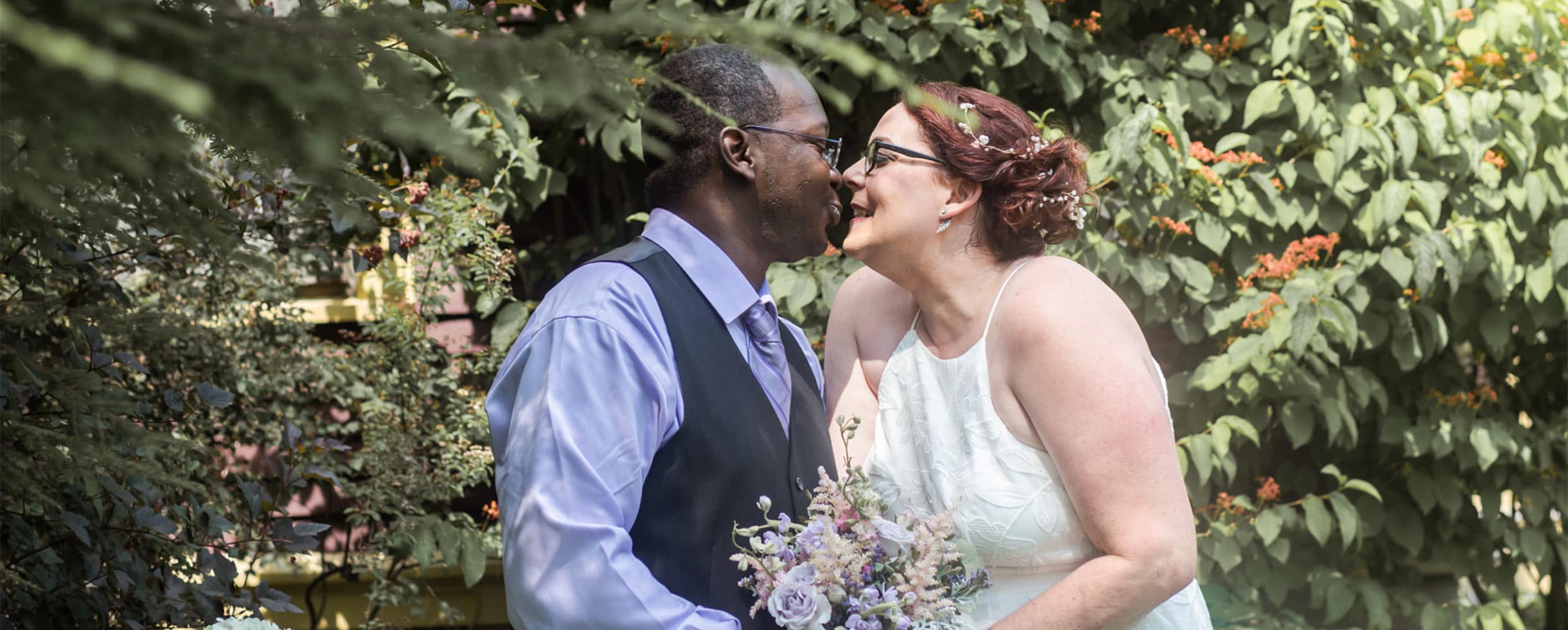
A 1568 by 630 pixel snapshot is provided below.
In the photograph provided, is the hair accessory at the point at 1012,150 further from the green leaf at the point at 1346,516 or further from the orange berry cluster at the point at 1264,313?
the green leaf at the point at 1346,516

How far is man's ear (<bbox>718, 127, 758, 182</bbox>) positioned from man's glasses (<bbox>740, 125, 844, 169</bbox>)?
24 mm

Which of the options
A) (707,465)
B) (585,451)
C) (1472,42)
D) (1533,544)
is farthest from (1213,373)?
(585,451)

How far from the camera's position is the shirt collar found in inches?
76.9

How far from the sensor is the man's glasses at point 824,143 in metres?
2.05

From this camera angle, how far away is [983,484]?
199cm

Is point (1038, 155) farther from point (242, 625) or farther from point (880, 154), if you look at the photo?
point (242, 625)

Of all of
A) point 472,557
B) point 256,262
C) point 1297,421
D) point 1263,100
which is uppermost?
point 256,262

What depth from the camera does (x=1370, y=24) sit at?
3.73 m

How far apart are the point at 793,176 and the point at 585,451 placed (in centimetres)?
66

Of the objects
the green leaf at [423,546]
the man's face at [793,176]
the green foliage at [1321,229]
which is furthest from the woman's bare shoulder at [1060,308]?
the green leaf at [423,546]

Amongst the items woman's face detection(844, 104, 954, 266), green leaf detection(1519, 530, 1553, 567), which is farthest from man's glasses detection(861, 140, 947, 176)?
green leaf detection(1519, 530, 1553, 567)

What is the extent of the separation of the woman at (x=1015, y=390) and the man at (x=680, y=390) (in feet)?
0.49

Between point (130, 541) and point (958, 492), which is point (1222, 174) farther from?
point (130, 541)

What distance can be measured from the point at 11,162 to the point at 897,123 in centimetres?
152
